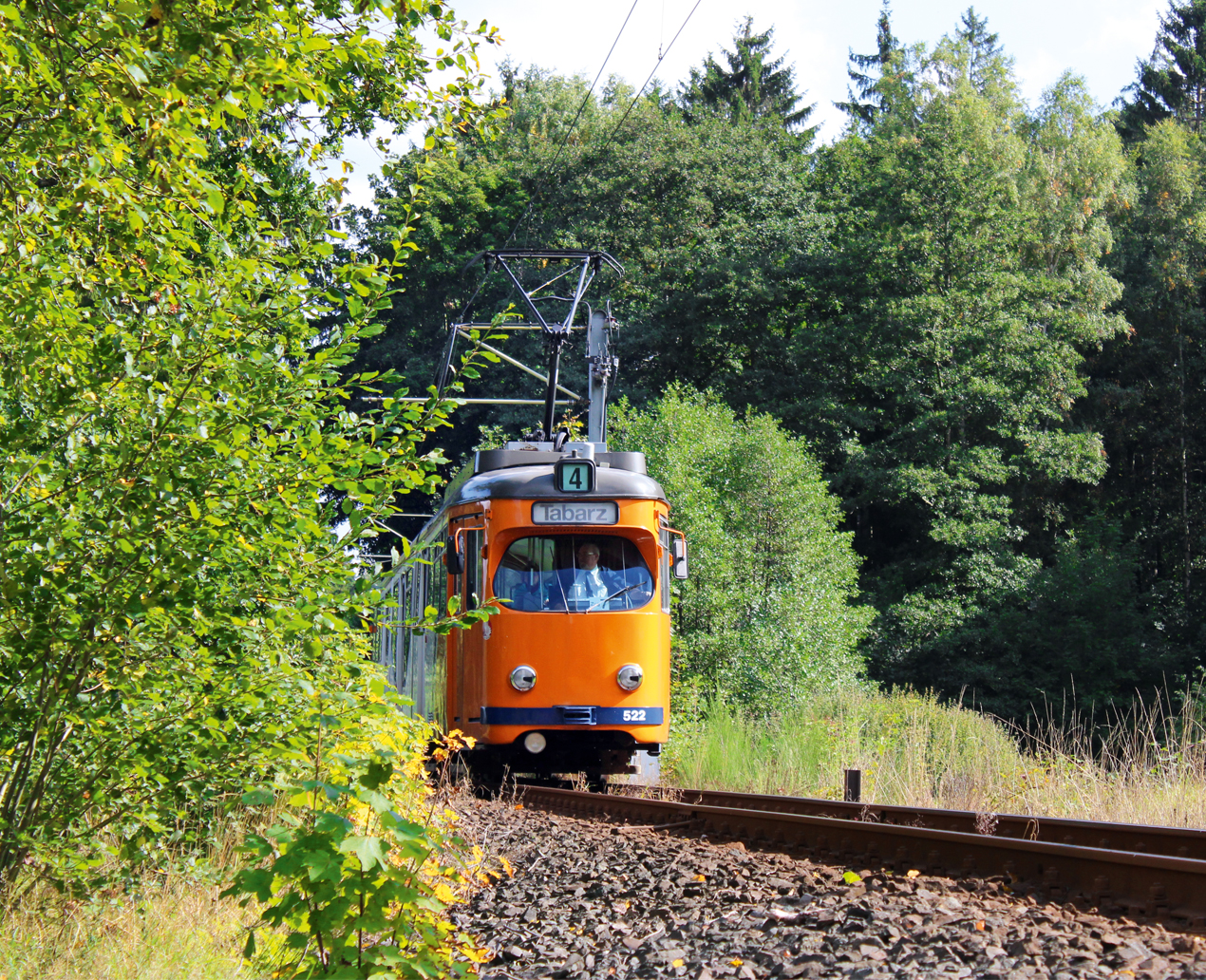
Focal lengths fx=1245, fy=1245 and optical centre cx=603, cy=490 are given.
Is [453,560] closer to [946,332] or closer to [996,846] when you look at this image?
[996,846]

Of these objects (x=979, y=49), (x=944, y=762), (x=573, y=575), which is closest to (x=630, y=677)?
(x=573, y=575)

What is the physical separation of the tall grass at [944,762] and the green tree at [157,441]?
548cm

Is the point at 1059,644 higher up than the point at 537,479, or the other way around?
the point at 537,479

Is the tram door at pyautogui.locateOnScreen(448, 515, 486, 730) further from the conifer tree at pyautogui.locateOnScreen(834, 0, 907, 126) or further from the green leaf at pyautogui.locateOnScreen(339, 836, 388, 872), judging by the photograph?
the conifer tree at pyautogui.locateOnScreen(834, 0, 907, 126)

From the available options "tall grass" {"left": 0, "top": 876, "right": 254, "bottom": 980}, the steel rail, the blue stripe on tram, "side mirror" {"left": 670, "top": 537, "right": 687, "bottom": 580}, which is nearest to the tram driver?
"side mirror" {"left": 670, "top": 537, "right": 687, "bottom": 580}

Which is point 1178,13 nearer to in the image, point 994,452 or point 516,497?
point 994,452

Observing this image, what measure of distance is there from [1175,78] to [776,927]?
5080cm

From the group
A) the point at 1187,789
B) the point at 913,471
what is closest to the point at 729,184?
the point at 913,471

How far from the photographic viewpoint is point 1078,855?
212 inches

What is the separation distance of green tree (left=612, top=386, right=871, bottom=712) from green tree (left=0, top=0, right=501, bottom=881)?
1630cm

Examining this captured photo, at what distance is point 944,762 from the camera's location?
476 inches

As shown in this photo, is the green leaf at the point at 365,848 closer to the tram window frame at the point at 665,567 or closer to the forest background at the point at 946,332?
the tram window frame at the point at 665,567

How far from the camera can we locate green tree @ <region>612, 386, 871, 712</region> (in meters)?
22.9

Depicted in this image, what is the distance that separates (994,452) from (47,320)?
31878 millimetres
